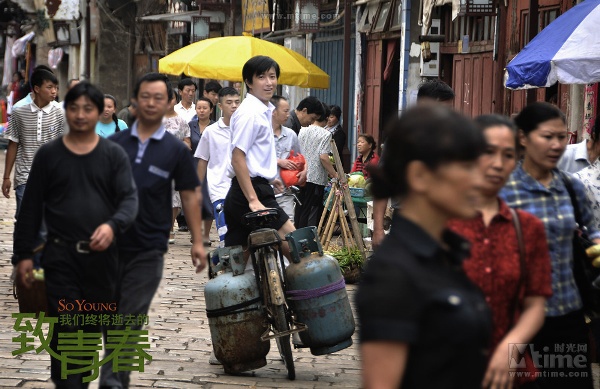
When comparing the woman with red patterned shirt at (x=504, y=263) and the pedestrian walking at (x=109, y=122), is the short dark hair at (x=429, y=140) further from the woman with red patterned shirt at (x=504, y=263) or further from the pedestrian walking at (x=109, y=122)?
the pedestrian walking at (x=109, y=122)

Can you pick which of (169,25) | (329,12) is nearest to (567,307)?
(329,12)

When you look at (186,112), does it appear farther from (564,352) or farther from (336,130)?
(564,352)

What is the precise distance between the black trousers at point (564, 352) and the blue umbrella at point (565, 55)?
4.57 meters

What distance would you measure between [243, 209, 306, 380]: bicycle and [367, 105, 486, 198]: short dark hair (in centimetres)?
435

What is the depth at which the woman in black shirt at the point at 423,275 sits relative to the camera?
315 cm

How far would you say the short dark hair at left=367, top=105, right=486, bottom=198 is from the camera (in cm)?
315

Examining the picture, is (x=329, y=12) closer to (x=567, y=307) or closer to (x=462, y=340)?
(x=567, y=307)

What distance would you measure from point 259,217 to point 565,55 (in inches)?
125

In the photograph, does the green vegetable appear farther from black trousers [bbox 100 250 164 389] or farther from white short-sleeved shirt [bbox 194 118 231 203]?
black trousers [bbox 100 250 164 389]

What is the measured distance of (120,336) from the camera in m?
6.19

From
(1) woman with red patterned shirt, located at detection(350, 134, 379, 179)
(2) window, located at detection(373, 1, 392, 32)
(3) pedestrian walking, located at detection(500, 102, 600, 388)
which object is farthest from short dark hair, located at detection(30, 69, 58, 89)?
(2) window, located at detection(373, 1, 392, 32)

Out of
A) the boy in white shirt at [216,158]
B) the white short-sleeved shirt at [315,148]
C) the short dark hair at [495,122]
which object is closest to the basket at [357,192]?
the white short-sleeved shirt at [315,148]

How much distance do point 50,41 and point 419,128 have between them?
4382cm

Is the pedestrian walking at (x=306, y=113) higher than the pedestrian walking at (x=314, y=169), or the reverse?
the pedestrian walking at (x=306, y=113)
